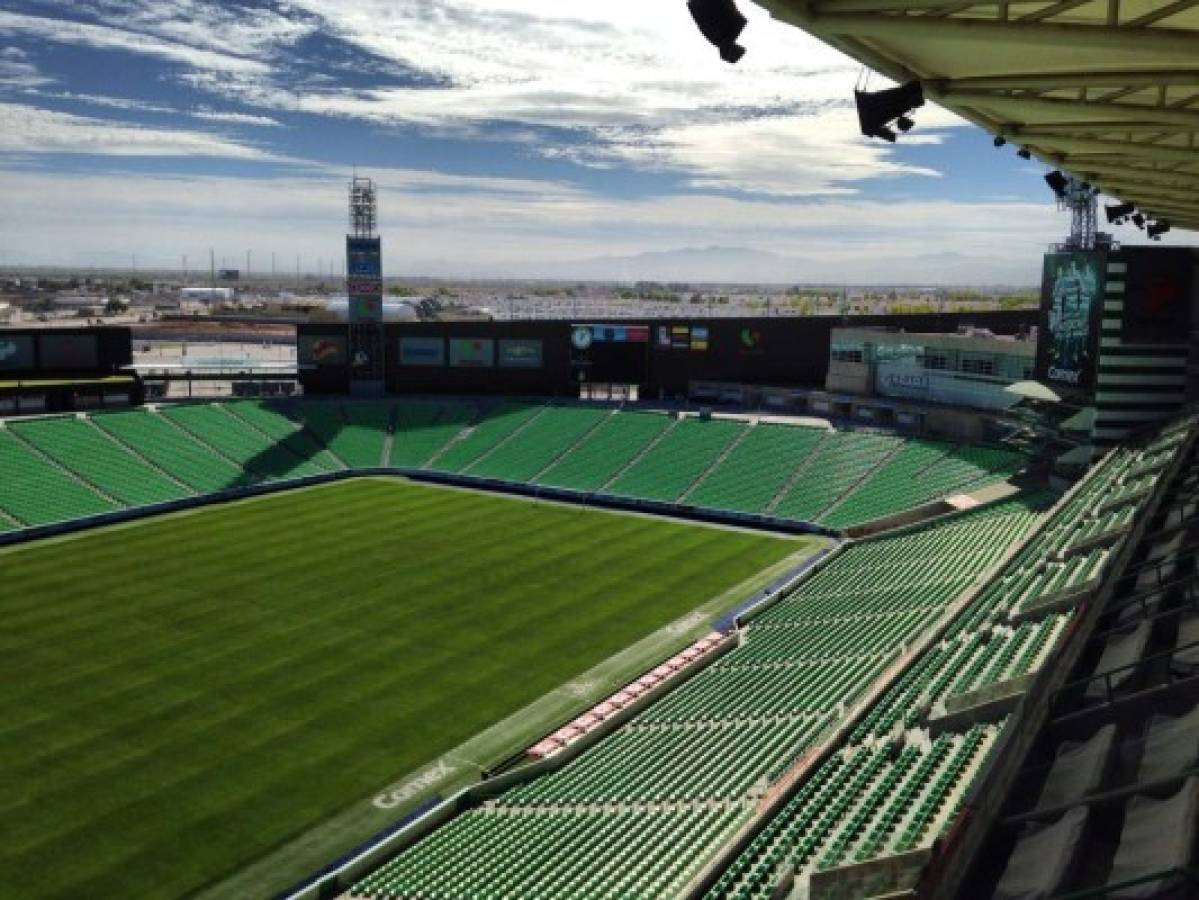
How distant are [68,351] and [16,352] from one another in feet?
8.33

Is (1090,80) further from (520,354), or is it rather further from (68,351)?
(68,351)

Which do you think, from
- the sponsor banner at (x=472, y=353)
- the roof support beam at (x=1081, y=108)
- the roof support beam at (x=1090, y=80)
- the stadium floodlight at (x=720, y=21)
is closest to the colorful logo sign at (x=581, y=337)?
the sponsor banner at (x=472, y=353)

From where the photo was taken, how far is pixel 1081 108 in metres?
11.1

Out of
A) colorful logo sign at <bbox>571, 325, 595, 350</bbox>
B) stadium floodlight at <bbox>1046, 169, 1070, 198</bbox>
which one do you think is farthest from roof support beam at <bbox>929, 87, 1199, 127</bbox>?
colorful logo sign at <bbox>571, 325, 595, 350</bbox>

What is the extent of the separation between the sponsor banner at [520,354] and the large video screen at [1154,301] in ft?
116

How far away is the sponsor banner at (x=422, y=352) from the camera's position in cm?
6353

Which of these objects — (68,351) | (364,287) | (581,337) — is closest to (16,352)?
(68,351)

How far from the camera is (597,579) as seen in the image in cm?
3734

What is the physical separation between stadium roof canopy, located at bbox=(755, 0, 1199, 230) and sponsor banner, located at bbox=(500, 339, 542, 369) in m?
48.7

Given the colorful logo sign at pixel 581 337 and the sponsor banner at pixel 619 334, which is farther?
the colorful logo sign at pixel 581 337

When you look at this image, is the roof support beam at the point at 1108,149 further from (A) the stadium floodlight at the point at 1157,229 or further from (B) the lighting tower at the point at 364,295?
(B) the lighting tower at the point at 364,295

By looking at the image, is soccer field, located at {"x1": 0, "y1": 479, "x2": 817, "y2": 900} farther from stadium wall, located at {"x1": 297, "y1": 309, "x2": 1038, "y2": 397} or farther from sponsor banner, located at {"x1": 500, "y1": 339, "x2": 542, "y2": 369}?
sponsor banner, located at {"x1": 500, "y1": 339, "x2": 542, "y2": 369}

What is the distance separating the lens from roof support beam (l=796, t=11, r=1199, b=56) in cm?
786

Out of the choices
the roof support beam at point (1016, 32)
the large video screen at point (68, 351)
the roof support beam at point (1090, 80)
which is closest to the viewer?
the roof support beam at point (1016, 32)
